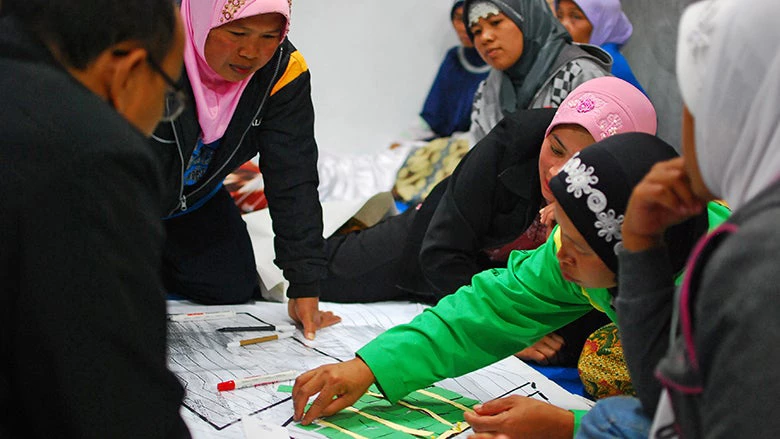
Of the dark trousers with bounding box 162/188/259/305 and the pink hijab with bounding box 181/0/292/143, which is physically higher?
the pink hijab with bounding box 181/0/292/143

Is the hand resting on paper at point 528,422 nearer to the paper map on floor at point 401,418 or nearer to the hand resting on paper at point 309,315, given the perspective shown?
the paper map on floor at point 401,418

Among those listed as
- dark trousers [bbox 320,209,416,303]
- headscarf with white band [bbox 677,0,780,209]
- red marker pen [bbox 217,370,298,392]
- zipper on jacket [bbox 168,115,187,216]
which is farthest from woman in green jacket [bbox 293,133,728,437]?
dark trousers [bbox 320,209,416,303]

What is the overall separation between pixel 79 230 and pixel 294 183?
1256 millimetres

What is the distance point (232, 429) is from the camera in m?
1.51

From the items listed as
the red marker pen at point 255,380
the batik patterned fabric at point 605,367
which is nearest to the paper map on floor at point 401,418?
the red marker pen at point 255,380

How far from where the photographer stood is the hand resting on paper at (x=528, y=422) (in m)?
1.41

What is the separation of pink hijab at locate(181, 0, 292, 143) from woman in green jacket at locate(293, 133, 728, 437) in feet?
2.29

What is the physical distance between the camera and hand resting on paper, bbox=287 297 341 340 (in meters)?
2.07

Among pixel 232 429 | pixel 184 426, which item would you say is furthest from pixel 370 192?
pixel 184 426

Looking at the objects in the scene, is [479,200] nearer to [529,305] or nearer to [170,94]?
[529,305]

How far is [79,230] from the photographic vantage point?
891 mm

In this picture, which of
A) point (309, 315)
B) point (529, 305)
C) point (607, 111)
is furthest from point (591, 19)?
point (529, 305)

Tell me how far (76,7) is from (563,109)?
1309 millimetres

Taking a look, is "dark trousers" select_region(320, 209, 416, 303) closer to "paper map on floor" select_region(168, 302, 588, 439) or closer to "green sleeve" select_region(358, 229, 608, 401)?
"paper map on floor" select_region(168, 302, 588, 439)
